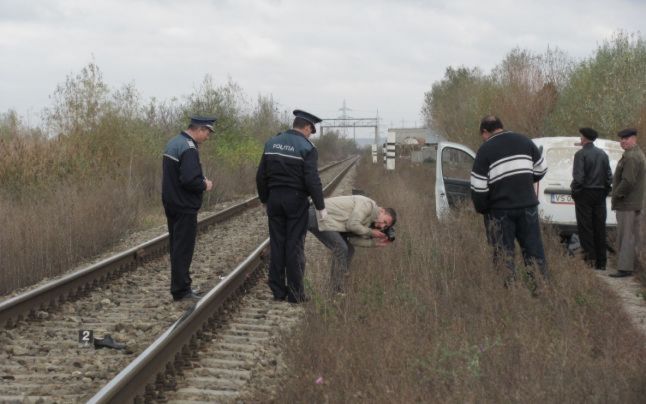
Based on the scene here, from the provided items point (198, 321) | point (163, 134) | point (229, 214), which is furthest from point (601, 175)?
point (163, 134)

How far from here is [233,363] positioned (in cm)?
616

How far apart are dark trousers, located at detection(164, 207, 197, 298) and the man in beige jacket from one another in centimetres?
551

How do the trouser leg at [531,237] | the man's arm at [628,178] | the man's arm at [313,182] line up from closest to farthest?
the trouser leg at [531,237], the man's arm at [313,182], the man's arm at [628,178]

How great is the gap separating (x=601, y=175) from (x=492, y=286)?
3.83 m

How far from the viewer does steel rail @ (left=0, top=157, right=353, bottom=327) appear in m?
7.57

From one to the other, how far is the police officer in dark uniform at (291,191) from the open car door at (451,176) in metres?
4.01

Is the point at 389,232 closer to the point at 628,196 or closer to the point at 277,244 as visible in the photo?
the point at 277,244

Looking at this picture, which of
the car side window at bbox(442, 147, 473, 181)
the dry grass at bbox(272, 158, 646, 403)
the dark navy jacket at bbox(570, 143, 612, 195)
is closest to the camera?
the dry grass at bbox(272, 158, 646, 403)

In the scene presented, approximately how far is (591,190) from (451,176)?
7.12 feet

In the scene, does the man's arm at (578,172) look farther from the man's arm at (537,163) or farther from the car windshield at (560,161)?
the man's arm at (537,163)

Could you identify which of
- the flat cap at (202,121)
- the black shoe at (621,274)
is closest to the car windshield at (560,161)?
the black shoe at (621,274)

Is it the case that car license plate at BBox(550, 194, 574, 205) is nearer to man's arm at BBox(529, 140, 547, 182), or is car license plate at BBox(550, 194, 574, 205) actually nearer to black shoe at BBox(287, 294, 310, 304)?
man's arm at BBox(529, 140, 547, 182)

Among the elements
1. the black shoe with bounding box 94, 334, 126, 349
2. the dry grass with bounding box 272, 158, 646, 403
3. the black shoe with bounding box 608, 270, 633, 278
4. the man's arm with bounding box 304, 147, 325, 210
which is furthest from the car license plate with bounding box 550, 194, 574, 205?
the black shoe with bounding box 94, 334, 126, 349

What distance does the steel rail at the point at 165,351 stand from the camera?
492 centimetres
